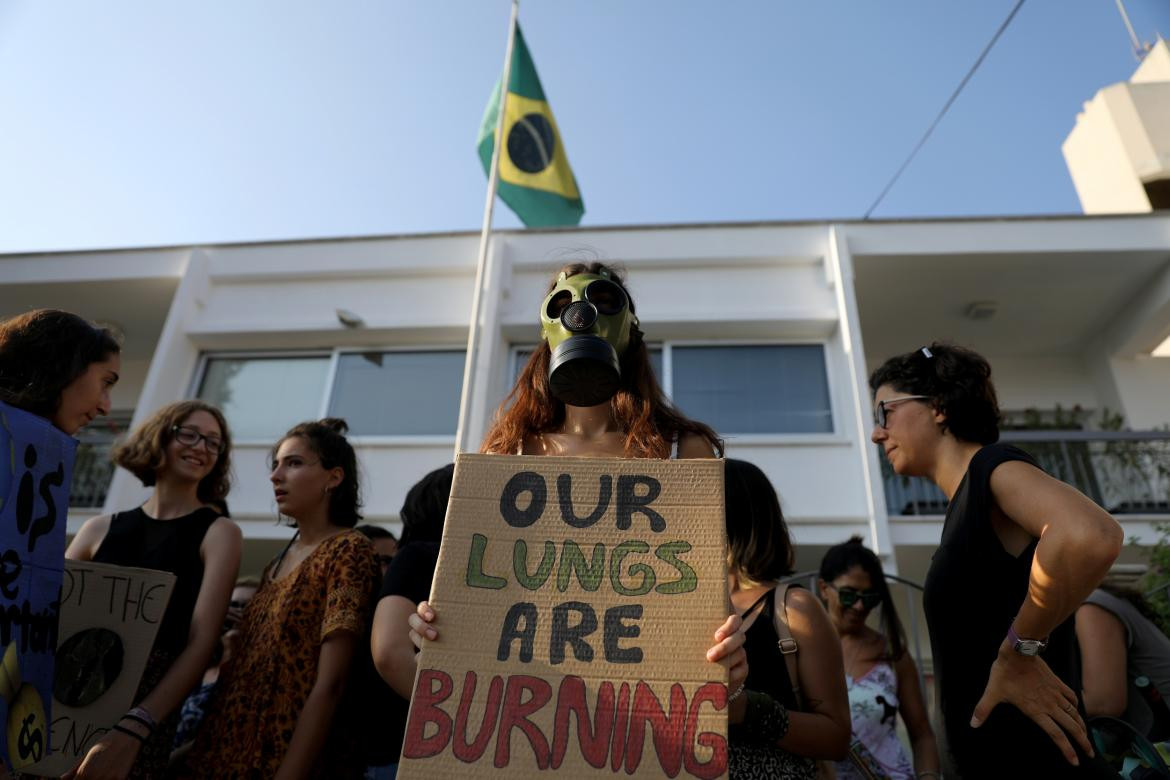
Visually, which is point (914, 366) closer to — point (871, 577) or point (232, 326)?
point (871, 577)

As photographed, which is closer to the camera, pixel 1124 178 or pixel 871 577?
pixel 871 577

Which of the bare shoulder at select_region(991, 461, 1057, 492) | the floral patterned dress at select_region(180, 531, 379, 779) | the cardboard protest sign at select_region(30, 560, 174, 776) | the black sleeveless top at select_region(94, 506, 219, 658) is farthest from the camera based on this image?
the black sleeveless top at select_region(94, 506, 219, 658)

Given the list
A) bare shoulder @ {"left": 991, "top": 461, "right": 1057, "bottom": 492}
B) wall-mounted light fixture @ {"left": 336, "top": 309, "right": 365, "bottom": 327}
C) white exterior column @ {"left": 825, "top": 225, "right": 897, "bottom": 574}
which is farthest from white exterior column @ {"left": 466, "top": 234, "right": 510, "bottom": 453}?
bare shoulder @ {"left": 991, "top": 461, "right": 1057, "bottom": 492}

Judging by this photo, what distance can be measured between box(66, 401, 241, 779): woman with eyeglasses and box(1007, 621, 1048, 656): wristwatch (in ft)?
7.34

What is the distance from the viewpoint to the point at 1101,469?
368 inches

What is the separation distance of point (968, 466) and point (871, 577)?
5.93 ft

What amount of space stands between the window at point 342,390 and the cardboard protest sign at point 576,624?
7.70 metres

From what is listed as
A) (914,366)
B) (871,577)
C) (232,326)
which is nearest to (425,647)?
(914,366)

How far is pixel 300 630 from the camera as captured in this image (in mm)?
2389

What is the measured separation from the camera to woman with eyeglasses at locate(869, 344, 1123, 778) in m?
1.58

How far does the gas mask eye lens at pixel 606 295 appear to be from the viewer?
74.0 inches

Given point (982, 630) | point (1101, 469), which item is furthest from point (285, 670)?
point (1101, 469)

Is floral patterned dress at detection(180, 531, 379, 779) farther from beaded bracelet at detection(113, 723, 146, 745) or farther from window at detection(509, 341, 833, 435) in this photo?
window at detection(509, 341, 833, 435)

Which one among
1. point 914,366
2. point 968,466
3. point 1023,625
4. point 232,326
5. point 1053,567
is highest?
point 232,326
